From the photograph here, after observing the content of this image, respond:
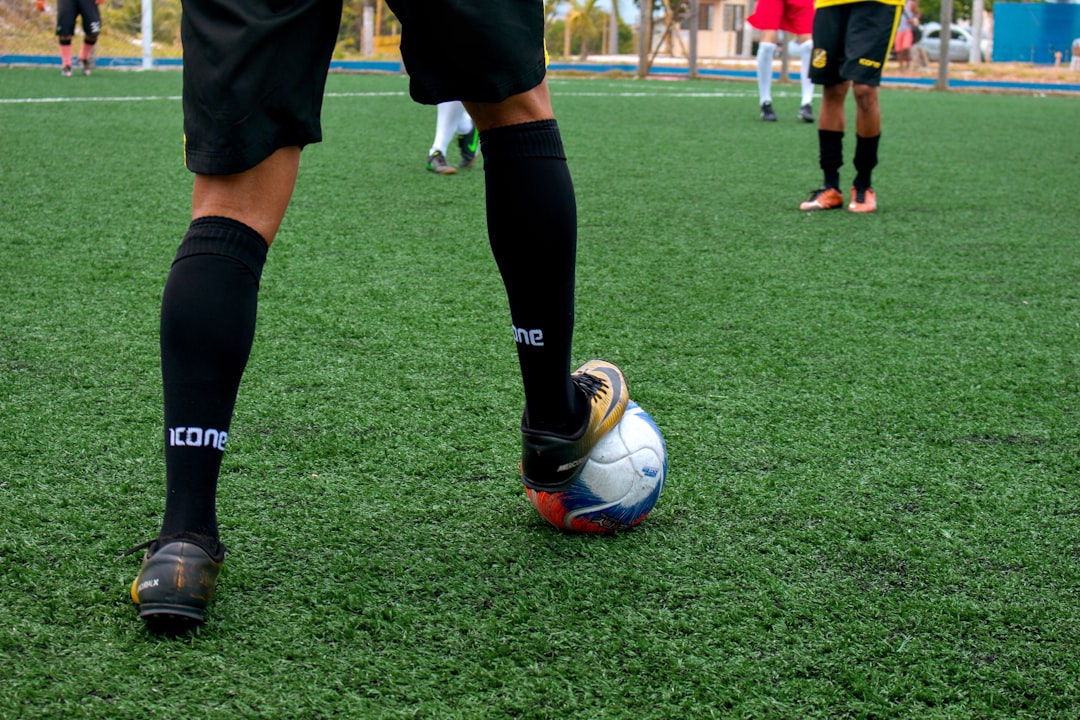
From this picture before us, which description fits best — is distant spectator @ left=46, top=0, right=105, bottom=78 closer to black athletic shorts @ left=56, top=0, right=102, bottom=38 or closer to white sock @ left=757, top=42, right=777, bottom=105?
black athletic shorts @ left=56, top=0, right=102, bottom=38

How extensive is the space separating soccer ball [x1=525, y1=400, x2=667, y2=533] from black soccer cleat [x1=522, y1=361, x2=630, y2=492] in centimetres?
2

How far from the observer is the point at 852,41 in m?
4.89

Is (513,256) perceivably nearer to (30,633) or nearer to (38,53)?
(30,633)

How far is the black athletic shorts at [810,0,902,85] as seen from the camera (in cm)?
485

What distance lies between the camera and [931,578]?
5.04 feet

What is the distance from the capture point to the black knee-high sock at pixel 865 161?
500cm

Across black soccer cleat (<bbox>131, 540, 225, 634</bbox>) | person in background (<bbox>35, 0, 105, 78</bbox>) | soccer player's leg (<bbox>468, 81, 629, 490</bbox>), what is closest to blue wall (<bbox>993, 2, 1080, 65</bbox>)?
person in background (<bbox>35, 0, 105, 78</bbox>)

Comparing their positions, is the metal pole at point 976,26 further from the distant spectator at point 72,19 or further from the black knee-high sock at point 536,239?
the black knee-high sock at point 536,239

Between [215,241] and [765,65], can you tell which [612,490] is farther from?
[765,65]

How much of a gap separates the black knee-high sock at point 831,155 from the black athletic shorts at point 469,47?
Result: 387cm

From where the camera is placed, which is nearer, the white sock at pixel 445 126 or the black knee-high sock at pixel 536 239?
the black knee-high sock at pixel 536 239

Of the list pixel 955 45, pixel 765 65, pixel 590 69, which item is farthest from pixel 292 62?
pixel 955 45

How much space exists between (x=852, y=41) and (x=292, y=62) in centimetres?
403

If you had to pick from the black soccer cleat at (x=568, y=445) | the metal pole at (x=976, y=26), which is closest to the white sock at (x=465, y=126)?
the black soccer cleat at (x=568, y=445)
